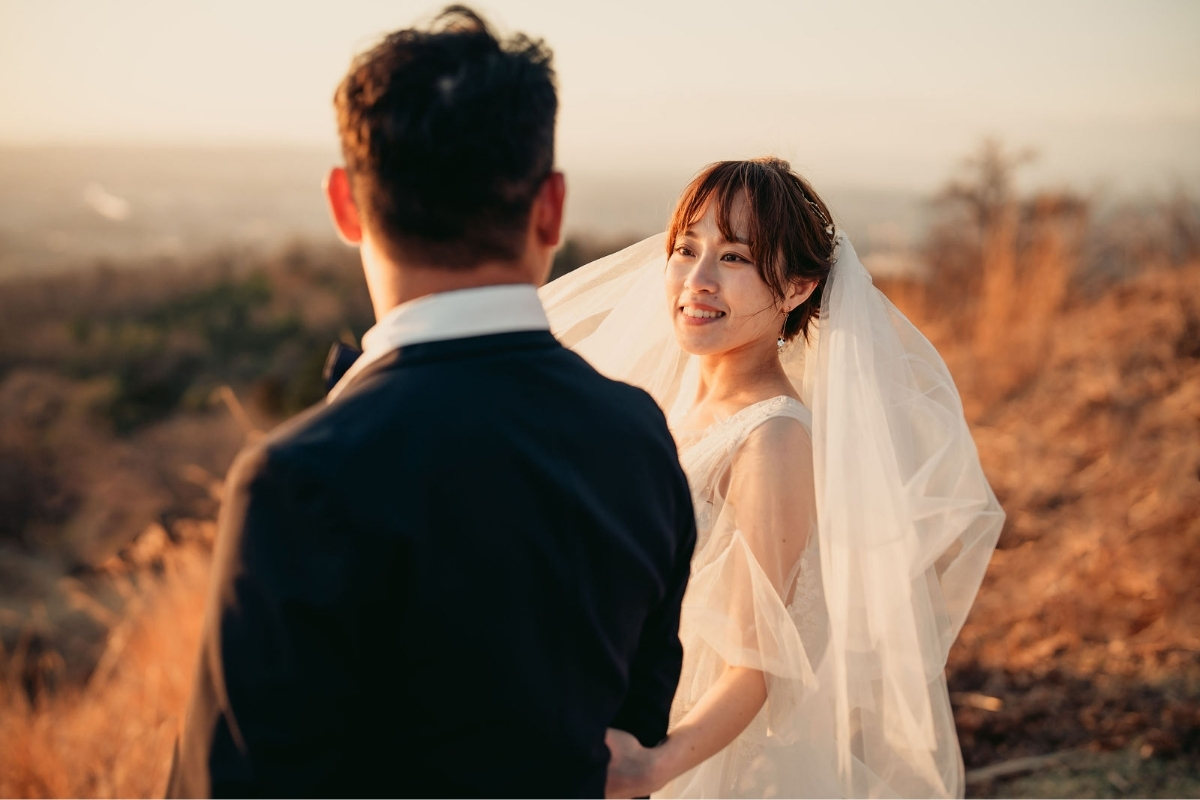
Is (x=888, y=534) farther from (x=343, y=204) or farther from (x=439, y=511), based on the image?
(x=343, y=204)

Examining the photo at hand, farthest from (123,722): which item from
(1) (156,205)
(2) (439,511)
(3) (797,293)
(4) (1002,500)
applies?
(1) (156,205)

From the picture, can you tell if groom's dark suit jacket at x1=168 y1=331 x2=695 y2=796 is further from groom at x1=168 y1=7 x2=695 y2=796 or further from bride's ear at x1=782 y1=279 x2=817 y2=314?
bride's ear at x1=782 y1=279 x2=817 y2=314

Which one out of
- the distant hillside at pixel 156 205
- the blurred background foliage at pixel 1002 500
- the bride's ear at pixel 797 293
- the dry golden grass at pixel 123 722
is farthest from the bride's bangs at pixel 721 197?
the distant hillside at pixel 156 205

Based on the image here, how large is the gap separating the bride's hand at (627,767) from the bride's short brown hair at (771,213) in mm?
1193

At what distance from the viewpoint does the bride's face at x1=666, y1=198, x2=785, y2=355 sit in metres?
2.10

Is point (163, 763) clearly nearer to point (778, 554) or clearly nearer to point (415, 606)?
point (778, 554)

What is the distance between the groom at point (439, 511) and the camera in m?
0.89

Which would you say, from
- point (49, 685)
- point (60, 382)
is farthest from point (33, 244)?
point (49, 685)

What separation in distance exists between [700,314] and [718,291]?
76 millimetres

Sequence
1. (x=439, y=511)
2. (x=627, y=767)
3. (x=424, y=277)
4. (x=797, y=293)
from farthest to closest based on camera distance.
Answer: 1. (x=797, y=293)
2. (x=627, y=767)
3. (x=424, y=277)
4. (x=439, y=511)

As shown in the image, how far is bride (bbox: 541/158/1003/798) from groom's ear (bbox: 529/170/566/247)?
38.4 inches

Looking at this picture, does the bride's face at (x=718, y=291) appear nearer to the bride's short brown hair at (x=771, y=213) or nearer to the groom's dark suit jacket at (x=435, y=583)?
the bride's short brown hair at (x=771, y=213)

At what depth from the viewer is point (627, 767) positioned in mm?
1358

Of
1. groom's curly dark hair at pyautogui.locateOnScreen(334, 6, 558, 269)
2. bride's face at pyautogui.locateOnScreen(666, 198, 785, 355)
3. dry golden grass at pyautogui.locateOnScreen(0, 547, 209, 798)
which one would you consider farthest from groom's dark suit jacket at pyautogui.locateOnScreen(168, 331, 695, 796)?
dry golden grass at pyautogui.locateOnScreen(0, 547, 209, 798)
